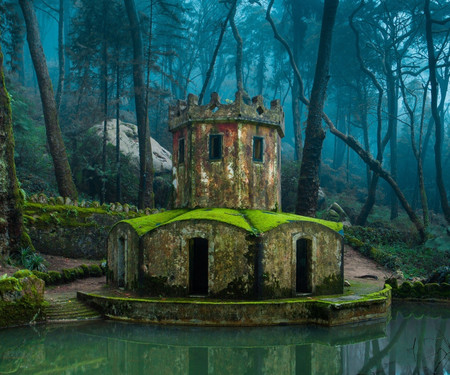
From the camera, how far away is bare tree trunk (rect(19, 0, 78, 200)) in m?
21.2

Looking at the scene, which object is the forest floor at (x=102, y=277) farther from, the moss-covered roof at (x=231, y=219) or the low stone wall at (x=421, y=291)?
the moss-covered roof at (x=231, y=219)

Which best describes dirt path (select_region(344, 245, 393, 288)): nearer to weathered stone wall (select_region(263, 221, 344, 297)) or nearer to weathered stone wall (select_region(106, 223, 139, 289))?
weathered stone wall (select_region(263, 221, 344, 297))

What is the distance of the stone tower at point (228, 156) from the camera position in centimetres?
1465

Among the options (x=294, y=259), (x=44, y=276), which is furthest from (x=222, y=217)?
(x=44, y=276)

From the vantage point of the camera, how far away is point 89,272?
17.0m

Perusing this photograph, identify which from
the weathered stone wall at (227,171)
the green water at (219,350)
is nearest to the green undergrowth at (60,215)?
the weathered stone wall at (227,171)

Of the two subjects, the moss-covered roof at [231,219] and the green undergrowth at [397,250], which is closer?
the moss-covered roof at [231,219]

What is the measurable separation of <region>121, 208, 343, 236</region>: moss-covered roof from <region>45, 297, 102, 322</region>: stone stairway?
2.85 m

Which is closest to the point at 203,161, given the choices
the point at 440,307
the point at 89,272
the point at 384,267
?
the point at 89,272

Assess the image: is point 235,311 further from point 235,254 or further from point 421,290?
point 421,290

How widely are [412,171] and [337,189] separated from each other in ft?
30.1

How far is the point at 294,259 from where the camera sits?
1309cm

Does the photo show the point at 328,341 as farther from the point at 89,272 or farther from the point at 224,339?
the point at 89,272

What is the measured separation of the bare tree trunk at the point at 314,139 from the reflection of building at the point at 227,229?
3.82 metres
